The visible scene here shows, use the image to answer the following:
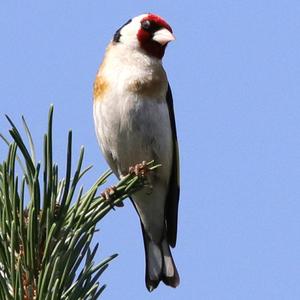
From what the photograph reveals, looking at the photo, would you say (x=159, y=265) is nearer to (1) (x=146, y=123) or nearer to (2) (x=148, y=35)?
(1) (x=146, y=123)

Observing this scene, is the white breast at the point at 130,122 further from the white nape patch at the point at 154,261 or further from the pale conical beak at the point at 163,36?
the white nape patch at the point at 154,261

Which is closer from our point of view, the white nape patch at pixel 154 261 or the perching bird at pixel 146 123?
the perching bird at pixel 146 123

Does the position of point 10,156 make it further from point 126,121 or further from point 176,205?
point 176,205

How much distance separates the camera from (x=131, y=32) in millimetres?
3963

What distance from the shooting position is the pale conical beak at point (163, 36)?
377cm

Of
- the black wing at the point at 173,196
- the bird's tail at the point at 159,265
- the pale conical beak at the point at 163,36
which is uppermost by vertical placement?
the pale conical beak at the point at 163,36

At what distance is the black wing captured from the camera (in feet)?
12.2

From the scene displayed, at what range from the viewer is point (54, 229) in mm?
1687

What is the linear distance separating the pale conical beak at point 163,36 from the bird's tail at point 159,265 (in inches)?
45.1

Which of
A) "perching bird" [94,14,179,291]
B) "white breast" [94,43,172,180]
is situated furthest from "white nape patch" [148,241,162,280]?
"white breast" [94,43,172,180]

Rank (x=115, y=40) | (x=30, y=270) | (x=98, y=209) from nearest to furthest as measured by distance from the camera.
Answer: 1. (x=30, y=270)
2. (x=98, y=209)
3. (x=115, y=40)

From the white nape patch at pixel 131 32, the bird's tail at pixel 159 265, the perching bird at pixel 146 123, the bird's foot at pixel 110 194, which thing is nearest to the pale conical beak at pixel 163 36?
the perching bird at pixel 146 123

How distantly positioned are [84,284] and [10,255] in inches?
7.9

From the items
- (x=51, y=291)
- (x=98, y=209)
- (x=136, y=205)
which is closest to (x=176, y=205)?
(x=136, y=205)
